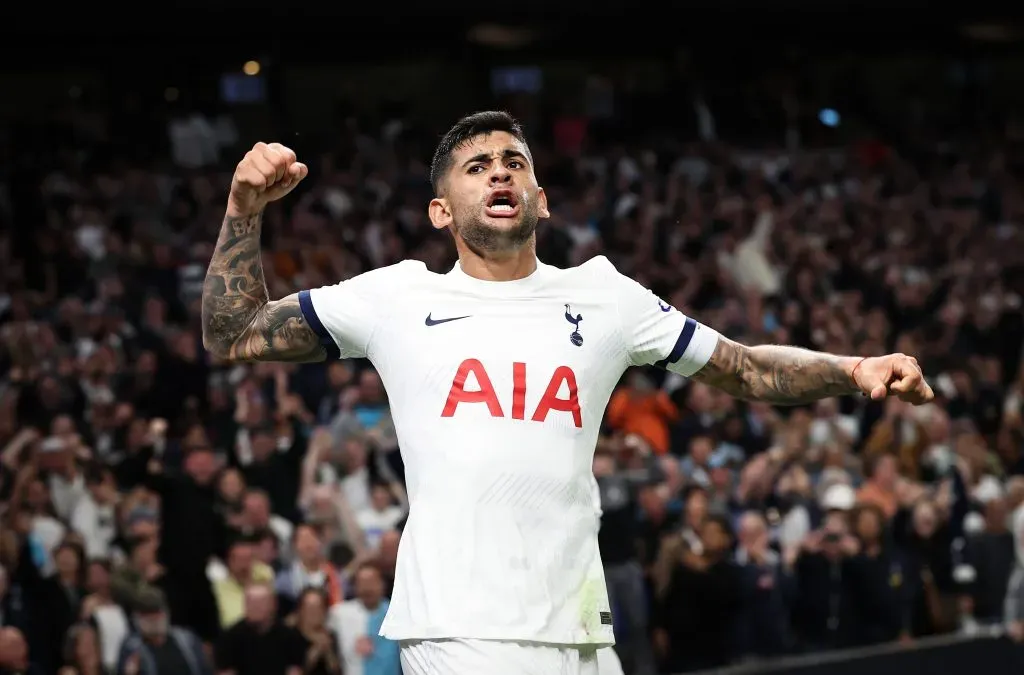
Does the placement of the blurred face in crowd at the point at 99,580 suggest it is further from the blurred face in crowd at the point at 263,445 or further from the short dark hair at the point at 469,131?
the short dark hair at the point at 469,131

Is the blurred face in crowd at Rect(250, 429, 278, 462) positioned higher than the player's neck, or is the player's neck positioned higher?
the player's neck

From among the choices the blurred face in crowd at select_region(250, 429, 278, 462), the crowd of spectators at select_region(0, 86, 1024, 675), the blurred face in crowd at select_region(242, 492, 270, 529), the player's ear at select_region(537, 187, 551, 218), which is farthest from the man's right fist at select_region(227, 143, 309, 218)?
the blurred face in crowd at select_region(250, 429, 278, 462)

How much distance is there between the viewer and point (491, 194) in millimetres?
4902

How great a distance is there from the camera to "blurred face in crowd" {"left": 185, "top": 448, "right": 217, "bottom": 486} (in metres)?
11.4

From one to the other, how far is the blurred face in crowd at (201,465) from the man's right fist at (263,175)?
662 centimetres

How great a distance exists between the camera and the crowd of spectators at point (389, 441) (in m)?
10.4

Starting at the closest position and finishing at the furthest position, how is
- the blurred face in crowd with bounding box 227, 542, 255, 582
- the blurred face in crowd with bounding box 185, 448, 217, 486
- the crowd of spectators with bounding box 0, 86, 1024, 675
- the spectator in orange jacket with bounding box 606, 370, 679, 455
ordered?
1. the crowd of spectators with bounding box 0, 86, 1024, 675
2. the blurred face in crowd with bounding box 227, 542, 255, 582
3. the blurred face in crowd with bounding box 185, 448, 217, 486
4. the spectator in orange jacket with bounding box 606, 370, 679, 455

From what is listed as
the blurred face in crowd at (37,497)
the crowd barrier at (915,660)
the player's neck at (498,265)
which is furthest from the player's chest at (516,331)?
the blurred face in crowd at (37,497)

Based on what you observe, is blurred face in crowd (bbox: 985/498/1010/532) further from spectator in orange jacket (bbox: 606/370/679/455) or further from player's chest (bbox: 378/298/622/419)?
player's chest (bbox: 378/298/622/419)

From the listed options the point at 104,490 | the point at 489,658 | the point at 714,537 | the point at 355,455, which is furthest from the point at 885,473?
the point at 489,658

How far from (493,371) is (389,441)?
25.4ft

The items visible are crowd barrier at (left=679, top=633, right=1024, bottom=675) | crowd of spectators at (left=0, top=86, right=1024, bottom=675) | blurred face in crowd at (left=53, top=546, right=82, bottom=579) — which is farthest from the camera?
crowd barrier at (left=679, top=633, right=1024, bottom=675)

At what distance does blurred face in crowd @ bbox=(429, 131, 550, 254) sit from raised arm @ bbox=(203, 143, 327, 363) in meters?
0.48

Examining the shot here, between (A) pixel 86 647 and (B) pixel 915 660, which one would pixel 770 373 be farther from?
(B) pixel 915 660
